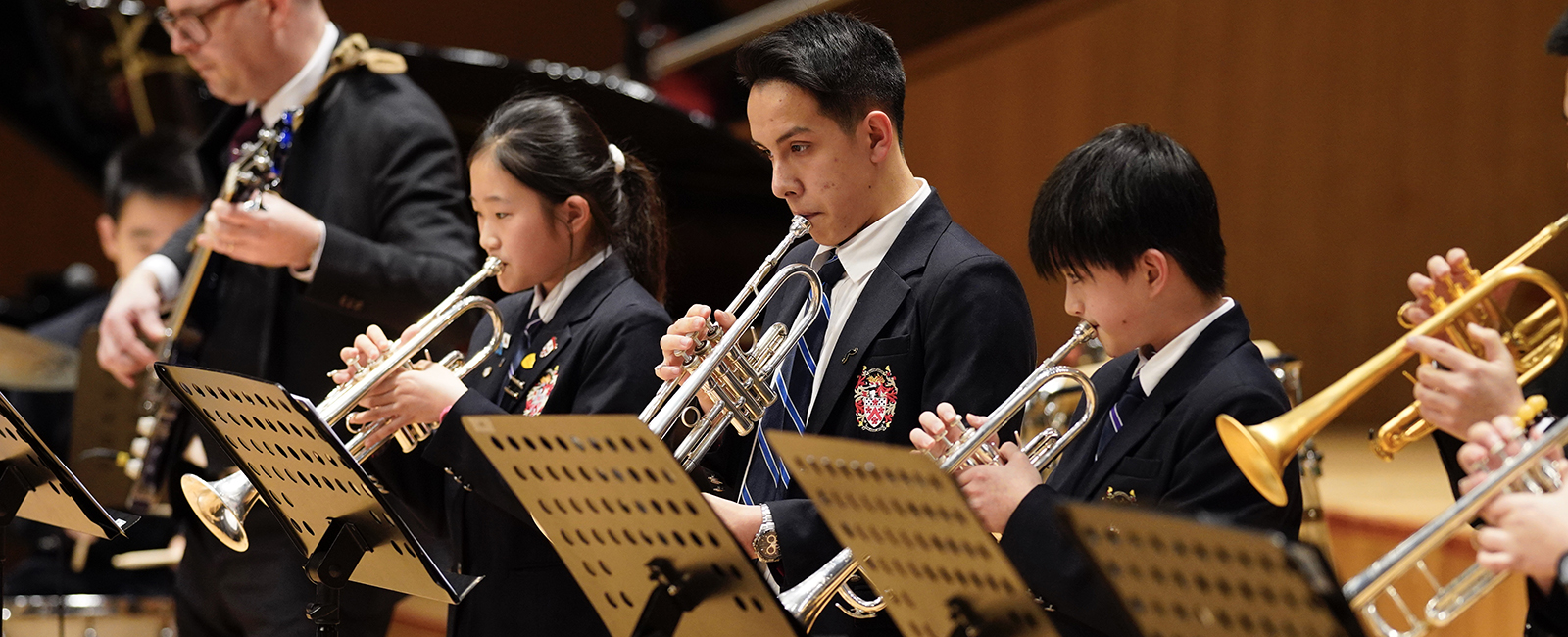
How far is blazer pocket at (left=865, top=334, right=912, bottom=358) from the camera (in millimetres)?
2119

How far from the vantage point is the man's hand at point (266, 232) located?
2830 mm

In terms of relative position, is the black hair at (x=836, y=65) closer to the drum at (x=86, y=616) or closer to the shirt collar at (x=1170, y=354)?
the shirt collar at (x=1170, y=354)

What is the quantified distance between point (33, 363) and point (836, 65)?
2.83 m

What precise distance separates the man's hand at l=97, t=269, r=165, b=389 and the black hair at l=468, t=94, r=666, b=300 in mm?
1007

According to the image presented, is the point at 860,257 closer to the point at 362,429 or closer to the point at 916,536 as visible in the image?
the point at 916,536

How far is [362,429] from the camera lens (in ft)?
8.30

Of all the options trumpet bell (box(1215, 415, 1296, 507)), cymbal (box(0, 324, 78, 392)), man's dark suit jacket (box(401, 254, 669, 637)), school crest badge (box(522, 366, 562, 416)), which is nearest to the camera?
trumpet bell (box(1215, 415, 1296, 507))

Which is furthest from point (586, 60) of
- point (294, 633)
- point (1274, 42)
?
point (294, 633)

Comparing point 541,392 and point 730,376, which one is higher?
point 730,376

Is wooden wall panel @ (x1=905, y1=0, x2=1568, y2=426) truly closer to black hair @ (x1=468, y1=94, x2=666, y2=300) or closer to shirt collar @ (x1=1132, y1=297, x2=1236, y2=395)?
black hair @ (x1=468, y1=94, x2=666, y2=300)

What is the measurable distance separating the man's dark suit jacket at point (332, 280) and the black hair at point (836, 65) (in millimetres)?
1007

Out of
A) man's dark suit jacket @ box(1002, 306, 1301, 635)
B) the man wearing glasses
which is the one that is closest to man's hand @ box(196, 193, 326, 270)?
the man wearing glasses

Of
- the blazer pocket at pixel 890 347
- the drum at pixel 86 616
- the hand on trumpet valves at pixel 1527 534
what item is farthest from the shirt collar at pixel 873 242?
the drum at pixel 86 616

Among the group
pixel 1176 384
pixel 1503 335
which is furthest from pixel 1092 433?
pixel 1503 335
